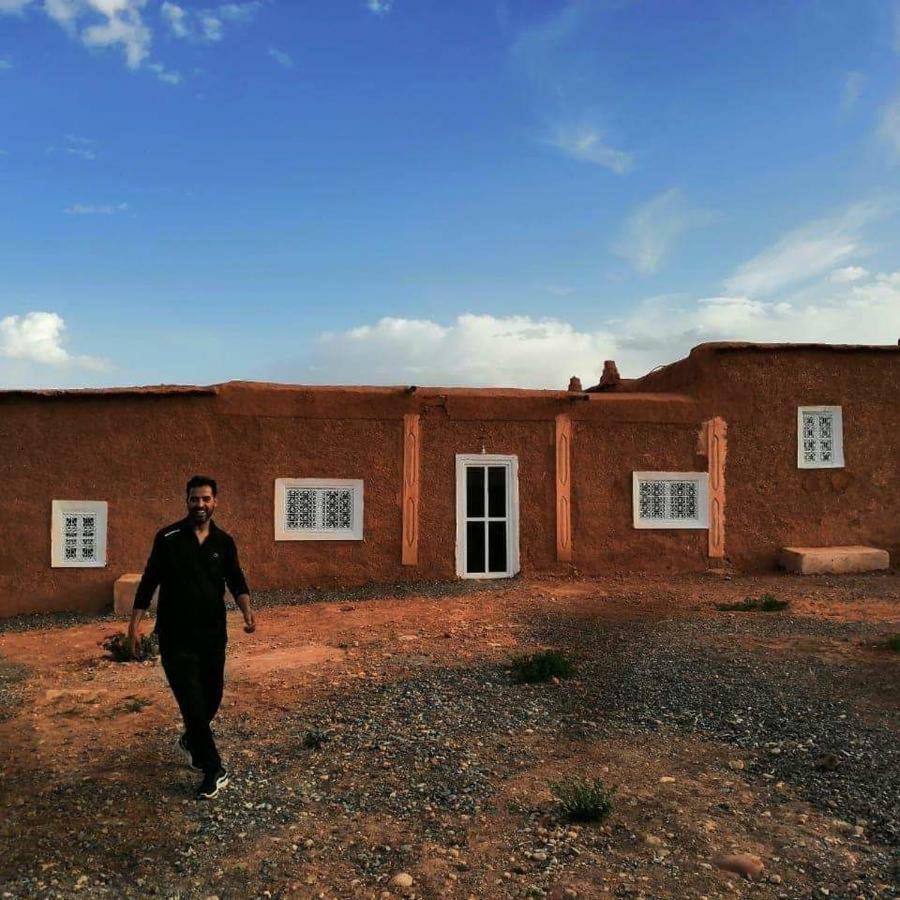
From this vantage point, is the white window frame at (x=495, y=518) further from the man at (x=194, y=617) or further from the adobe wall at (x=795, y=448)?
the man at (x=194, y=617)

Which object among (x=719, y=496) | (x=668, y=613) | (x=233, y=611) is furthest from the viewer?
(x=719, y=496)

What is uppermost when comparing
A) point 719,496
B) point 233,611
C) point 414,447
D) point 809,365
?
point 809,365

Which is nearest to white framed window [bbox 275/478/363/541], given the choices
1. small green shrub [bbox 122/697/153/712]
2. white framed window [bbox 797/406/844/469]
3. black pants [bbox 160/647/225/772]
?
small green shrub [bbox 122/697/153/712]

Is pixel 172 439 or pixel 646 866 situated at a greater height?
pixel 172 439

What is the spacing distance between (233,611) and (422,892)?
7142 millimetres

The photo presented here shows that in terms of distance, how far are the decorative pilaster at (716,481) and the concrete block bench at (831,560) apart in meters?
1.01

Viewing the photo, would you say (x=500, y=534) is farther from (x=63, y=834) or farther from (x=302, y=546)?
(x=63, y=834)

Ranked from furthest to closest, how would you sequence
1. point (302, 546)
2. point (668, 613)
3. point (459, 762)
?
1. point (302, 546)
2. point (668, 613)
3. point (459, 762)

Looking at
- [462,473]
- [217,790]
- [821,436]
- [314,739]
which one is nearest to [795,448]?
[821,436]

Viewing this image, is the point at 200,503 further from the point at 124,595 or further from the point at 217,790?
the point at 124,595

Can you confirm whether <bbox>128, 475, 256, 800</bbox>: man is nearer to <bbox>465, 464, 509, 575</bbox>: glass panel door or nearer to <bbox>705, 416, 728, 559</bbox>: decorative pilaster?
<bbox>465, 464, 509, 575</bbox>: glass panel door

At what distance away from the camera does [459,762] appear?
4.36 metres

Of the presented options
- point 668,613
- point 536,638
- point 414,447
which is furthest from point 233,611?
point 668,613

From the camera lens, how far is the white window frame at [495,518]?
10.7 meters
